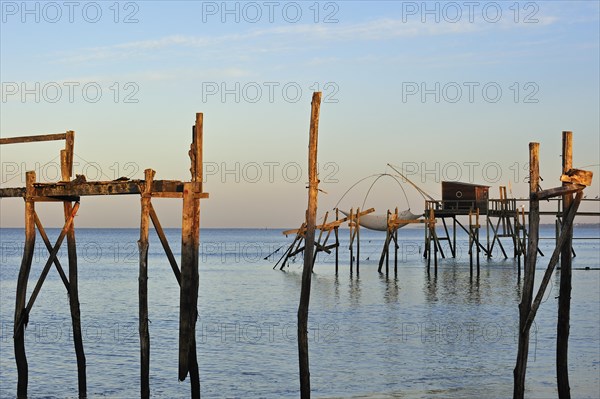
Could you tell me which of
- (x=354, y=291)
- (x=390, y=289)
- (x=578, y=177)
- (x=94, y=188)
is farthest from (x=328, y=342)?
(x=390, y=289)

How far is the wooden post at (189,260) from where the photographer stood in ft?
45.6

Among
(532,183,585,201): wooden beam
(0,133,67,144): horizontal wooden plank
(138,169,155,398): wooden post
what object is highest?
(0,133,67,144): horizontal wooden plank

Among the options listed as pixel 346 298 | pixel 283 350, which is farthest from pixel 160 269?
pixel 283 350

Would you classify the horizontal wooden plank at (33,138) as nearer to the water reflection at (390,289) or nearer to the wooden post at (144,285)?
the wooden post at (144,285)

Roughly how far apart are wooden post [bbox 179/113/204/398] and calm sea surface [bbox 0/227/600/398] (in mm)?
3335

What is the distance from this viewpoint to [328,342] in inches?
938

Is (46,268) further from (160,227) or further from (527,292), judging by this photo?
(527,292)

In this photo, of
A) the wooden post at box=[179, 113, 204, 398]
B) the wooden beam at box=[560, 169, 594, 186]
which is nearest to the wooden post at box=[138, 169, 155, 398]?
the wooden post at box=[179, 113, 204, 398]

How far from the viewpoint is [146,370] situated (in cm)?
1412

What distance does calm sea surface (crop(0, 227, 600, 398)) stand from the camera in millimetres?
17719

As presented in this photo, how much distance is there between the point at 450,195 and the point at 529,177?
40.0m

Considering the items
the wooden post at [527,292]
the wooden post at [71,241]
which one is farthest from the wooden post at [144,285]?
the wooden post at [527,292]

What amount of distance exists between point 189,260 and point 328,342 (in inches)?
418

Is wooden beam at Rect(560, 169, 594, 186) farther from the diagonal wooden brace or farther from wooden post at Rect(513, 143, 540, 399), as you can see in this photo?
the diagonal wooden brace
